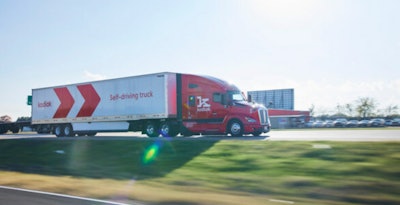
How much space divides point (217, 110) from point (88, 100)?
1025cm

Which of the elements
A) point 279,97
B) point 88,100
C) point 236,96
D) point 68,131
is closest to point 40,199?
point 236,96

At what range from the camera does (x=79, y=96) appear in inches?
1144

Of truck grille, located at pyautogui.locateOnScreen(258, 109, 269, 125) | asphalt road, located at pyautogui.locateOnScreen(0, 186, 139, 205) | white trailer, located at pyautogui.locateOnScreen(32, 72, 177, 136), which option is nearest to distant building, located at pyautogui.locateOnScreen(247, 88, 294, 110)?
white trailer, located at pyautogui.locateOnScreen(32, 72, 177, 136)

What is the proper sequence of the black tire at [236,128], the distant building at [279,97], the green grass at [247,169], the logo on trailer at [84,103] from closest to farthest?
the green grass at [247,169], the black tire at [236,128], the logo on trailer at [84,103], the distant building at [279,97]

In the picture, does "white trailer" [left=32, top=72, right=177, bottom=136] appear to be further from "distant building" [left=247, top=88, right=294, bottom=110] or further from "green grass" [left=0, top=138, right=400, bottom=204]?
"distant building" [left=247, top=88, right=294, bottom=110]

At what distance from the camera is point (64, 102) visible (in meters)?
30.0

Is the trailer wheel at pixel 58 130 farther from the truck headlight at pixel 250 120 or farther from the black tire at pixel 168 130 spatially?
the truck headlight at pixel 250 120

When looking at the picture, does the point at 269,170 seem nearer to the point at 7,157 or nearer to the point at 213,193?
the point at 213,193

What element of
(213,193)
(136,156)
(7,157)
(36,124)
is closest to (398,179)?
(213,193)

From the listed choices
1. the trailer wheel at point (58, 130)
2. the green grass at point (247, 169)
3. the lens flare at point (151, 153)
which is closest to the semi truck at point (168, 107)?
the trailer wheel at point (58, 130)

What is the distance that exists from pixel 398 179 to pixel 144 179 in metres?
6.73

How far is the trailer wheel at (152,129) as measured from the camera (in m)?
25.0

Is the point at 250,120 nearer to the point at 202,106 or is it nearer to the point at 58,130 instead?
the point at 202,106

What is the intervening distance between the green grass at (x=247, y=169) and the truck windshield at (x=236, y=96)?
649cm
